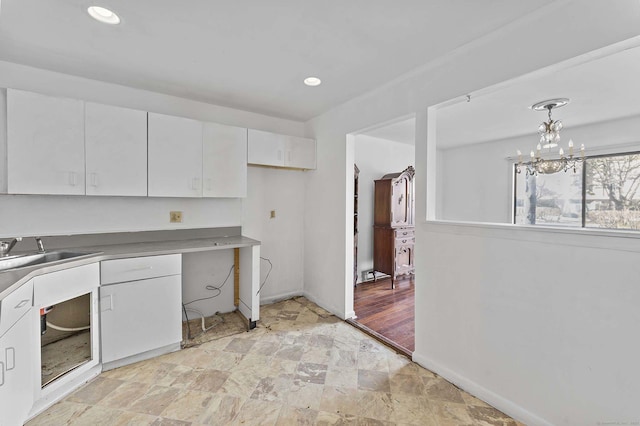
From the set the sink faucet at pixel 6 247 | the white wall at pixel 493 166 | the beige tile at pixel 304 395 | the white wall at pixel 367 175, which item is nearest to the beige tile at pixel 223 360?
the beige tile at pixel 304 395

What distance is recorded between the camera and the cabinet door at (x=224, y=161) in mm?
2717

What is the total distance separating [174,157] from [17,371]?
5.75ft

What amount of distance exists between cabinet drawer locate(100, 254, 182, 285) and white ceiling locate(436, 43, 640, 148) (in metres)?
2.61

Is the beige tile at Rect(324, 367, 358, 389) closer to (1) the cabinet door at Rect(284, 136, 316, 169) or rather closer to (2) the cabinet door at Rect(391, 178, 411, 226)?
(1) the cabinet door at Rect(284, 136, 316, 169)

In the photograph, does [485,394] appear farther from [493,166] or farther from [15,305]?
[493,166]

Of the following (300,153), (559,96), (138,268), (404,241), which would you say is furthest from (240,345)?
(559,96)

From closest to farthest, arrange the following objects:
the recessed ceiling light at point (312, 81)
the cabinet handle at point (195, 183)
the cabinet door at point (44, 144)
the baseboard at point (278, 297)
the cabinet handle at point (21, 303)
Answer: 1. the cabinet handle at point (21, 303)
2. the cabinet door at point (44, 144)
3. the recessed ceiling light at point (312, 81)
4. the cabinet handle at point (195, 183)
5. the baseboard at point (278, 297)

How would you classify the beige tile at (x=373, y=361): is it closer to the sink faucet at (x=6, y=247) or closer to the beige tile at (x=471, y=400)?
the beige tile at (x=471, y=400)

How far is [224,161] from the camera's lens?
2.81 m

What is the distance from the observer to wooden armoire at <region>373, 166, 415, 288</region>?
416cm

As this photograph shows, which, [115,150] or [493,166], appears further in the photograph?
[493,166]

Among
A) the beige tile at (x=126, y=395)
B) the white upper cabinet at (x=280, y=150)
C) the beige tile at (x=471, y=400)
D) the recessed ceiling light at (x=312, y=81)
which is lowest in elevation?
the beige tile at (x=471, y=400)

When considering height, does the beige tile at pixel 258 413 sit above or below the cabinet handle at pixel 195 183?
below

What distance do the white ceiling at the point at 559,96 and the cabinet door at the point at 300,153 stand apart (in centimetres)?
153
